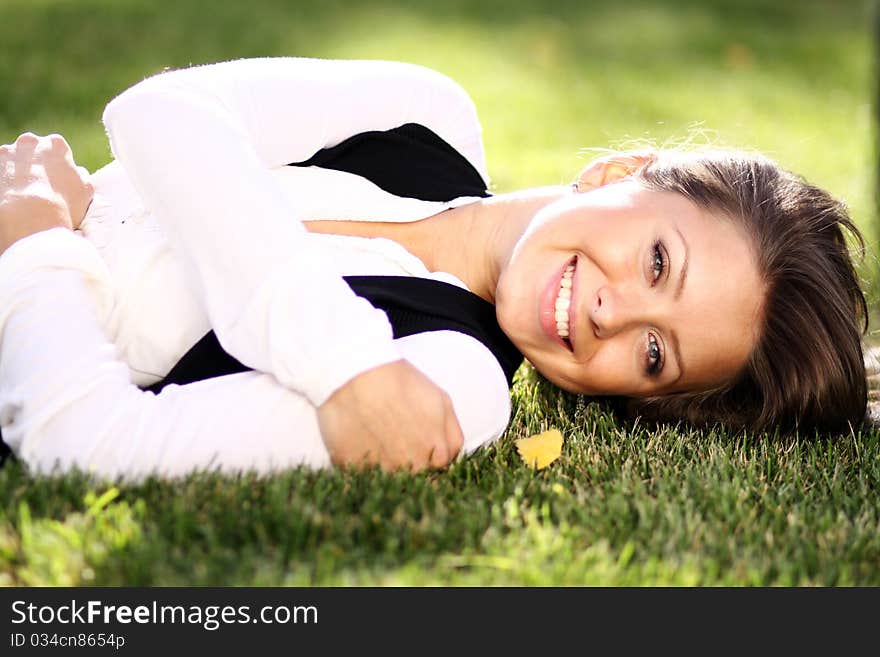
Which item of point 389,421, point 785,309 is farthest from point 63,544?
point 785,309

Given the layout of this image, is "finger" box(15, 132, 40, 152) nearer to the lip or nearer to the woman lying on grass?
the woman lying on grass

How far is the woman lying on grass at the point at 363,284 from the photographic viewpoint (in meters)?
1.71

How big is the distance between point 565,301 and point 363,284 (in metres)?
0.42

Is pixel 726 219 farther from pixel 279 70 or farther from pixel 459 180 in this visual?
pixel 279 70

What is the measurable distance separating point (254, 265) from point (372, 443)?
37 centimetres

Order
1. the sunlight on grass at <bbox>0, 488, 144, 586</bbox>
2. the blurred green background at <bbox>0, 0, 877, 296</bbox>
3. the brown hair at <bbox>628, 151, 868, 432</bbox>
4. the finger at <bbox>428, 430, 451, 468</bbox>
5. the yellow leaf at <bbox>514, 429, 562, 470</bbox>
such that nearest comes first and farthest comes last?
1. the sunlight on grass at <bbox>0, 488, 144, 586</bbox>
2. the finger at <bbox>428, 430, 451, 468</bbox>
3. the yellow leaf at <bbox>514, 429, 562, 470</bbox>
4. the brown hair at <bbox>628, 151, 868, 432</bbox>
5. the blurred green background at <bbox>0, 0, 877, 296</bbox>

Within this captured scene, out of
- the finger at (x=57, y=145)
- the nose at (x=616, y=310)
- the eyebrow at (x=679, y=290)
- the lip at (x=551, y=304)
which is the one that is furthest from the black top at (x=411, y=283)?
the finger at (x=57, y=145)

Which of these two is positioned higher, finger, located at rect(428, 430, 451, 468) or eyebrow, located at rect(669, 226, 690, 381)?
eyebrow, located at rect(669, 226, 690, 381)

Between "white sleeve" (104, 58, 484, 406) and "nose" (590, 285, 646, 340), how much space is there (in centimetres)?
49

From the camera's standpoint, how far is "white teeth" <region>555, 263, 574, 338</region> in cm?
207

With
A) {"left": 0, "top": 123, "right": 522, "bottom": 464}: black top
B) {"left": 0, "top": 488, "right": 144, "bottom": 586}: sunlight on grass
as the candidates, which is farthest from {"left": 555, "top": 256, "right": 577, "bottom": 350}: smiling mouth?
{"left": 0, "top": 488, "right": 144, "bottom": 586}: sunlight on grass

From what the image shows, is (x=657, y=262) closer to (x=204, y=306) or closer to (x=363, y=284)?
(x=363, y=284)

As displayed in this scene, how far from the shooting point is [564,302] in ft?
6.81
